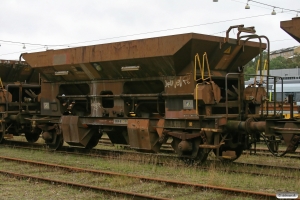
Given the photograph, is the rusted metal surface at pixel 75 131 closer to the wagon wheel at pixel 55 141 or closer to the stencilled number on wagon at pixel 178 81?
the wagon wheel at pixel 55 141

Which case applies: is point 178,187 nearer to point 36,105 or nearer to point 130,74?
point 130,74

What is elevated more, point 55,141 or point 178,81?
point 178,81

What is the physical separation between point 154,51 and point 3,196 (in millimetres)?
5095

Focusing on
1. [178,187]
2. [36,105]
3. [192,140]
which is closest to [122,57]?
[192,140]

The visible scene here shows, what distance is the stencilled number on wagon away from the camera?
10.7 metres

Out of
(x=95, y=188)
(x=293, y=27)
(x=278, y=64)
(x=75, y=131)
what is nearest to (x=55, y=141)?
(x=75, y=131)

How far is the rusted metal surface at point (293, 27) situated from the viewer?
8.28m

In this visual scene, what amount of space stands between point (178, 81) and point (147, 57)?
3.38ft

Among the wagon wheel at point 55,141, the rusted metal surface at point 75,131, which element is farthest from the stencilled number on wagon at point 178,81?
the wagon wheel at point 55,141

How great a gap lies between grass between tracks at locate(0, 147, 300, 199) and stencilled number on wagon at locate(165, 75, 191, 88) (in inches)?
81.3

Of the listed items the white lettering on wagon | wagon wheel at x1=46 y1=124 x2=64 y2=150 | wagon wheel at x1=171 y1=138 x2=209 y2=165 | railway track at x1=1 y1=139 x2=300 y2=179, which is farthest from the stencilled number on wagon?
wagon wheel at x1=46 y1=124 x2=64 y2=150

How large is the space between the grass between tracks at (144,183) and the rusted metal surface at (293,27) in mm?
2978

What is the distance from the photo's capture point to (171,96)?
11008 mm

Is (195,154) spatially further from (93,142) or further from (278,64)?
(278,64)
